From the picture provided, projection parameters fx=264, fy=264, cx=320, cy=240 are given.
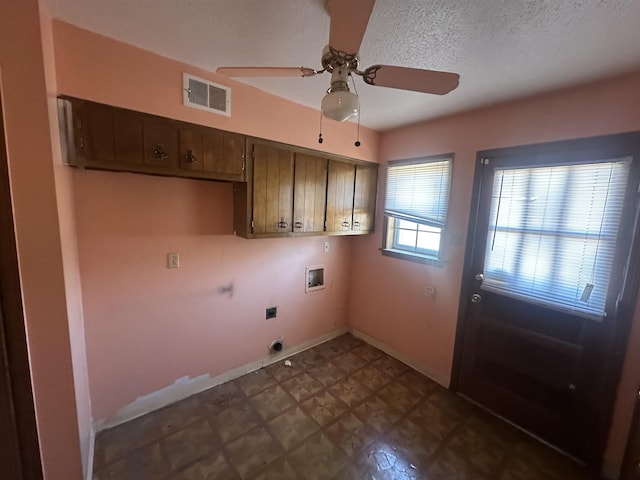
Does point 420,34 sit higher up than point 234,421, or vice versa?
point 420,34

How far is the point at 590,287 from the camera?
1.70 meters

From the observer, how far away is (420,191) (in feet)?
8.56

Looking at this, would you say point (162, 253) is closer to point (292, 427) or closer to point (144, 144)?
point (144, 144)

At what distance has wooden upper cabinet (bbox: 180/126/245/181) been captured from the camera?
1735 millimetres

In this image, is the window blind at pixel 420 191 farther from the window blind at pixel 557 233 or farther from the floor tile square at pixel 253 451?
the floor tile square at pixel 253 451

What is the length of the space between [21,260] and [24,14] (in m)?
0.93

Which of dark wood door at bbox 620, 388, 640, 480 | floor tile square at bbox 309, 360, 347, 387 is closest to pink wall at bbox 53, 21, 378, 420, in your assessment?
floor tile square at bbox 309, 360, 347, 387

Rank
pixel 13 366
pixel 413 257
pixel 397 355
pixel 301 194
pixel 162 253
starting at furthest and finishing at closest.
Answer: pixel 397 355, pixel 413 257, pixel 301 194, pixel 162 253, pixel 13 366

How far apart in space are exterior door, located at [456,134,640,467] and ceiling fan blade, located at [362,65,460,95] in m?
1.17

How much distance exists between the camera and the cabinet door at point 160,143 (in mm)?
1600

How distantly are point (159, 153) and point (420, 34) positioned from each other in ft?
5.29

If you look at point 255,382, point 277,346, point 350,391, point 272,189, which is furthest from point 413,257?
point 255,382

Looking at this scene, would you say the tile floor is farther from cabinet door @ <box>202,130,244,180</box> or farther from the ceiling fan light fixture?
the ceiling fan light fixture

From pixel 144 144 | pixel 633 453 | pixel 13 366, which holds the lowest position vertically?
pixel 633 453
